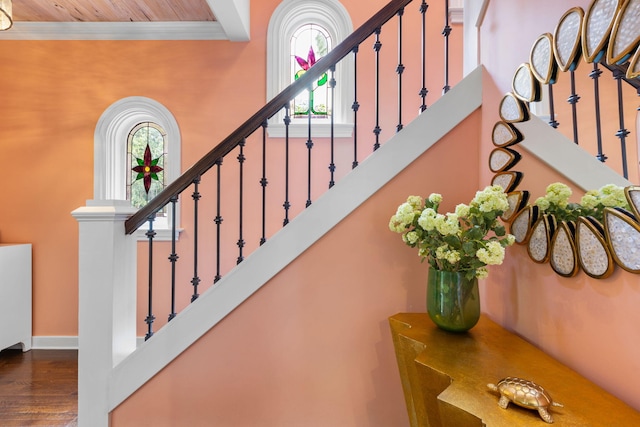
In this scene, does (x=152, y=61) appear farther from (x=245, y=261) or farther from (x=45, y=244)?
(x=245, y=261)

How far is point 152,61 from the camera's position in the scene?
2.89 m

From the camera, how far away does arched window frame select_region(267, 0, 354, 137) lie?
2.79 meters

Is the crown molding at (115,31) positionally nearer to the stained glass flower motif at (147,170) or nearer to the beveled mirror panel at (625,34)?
the stained glass flower motif at (147,170)

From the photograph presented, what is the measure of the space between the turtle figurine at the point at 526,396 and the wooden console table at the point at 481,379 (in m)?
0.02

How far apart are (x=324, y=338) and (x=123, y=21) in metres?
3.35

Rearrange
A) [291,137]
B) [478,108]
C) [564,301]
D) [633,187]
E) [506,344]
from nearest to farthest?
1. [633,187]
2. [564,301]
3. [506,344]
4. [478,108]
5. [291,137]

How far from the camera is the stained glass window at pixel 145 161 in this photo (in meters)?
3.05

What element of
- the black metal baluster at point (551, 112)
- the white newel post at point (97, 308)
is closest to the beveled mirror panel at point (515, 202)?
the black metal baluster at point (551, 112)

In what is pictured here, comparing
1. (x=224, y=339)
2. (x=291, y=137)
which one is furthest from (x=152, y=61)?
(x=224, y=339)

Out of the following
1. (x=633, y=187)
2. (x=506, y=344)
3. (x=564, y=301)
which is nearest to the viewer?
(x=633, y=187)

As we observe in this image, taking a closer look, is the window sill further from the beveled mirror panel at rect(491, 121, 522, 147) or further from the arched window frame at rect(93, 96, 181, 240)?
the beveled mirror panel at rect(491, 121, 522, 147)

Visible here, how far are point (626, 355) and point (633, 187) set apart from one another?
43 cm

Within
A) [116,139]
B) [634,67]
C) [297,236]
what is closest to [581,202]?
[634,67]

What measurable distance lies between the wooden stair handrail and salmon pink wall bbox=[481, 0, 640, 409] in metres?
0.54
